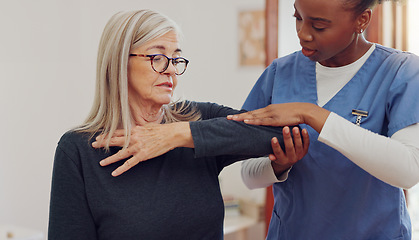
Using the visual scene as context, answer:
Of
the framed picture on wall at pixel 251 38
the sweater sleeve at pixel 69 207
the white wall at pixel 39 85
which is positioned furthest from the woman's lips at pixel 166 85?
the framed picture on wall at pixel 251 38

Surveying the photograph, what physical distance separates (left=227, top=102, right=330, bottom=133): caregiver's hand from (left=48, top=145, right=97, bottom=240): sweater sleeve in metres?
0.45

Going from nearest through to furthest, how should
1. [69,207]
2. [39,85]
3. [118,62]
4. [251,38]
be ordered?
[69,207]
[118,62]
[39,85]
[251,38]

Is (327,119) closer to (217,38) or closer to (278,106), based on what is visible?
(278,106)

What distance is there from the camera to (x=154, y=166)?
1.29m

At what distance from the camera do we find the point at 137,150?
3.98ft

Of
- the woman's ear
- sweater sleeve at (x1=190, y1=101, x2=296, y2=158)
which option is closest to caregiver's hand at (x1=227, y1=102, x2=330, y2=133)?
sweater sleeve at (x1=190, y1=101, x2=296, y2=158)

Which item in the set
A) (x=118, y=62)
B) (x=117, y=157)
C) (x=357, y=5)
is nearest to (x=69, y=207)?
(x=117, y=157)

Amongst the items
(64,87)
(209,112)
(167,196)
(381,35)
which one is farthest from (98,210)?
(381,35)

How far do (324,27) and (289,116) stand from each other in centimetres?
26

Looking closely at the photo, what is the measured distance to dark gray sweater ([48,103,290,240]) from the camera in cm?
118

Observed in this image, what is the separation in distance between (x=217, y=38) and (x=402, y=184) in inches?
99.5

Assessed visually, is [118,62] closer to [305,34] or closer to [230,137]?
[230,137]

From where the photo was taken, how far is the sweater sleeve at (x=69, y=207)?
3.84 feet

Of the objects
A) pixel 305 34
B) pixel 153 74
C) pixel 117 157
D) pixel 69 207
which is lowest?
pixel 69 207
